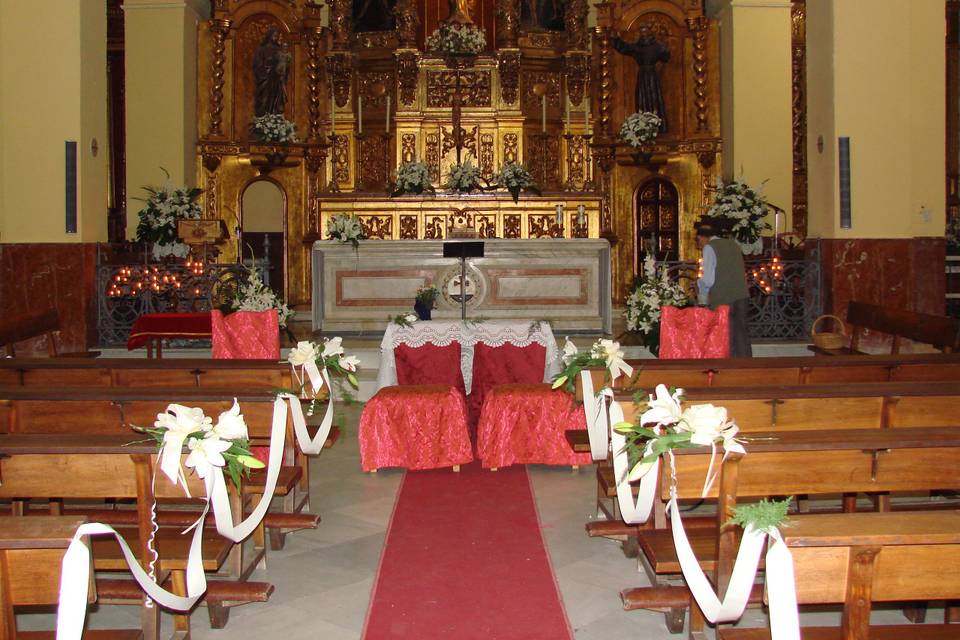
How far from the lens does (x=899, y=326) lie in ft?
32.4

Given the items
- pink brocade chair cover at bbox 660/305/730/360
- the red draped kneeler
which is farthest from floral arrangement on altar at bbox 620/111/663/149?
pink brocade chair cover at bbox 660/305/730/360

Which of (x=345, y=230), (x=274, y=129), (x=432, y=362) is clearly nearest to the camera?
(x=432, y=362)

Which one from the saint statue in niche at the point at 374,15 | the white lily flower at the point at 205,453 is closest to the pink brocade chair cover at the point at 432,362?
the white lily flower at the point at 205,453

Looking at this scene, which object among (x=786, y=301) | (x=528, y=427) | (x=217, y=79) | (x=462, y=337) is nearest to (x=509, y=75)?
(x=217, y=79)

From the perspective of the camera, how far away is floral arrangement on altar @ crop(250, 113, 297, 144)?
16156 mm

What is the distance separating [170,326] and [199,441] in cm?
697

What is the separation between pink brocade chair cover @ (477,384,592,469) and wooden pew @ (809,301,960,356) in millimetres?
3385

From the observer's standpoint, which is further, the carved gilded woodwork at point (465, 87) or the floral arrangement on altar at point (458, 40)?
the carved gilded woodwork at point (465, 87)

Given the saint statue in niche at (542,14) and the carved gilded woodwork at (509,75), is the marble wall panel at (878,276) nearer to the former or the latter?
the carved gilded woodwork at (509,75)

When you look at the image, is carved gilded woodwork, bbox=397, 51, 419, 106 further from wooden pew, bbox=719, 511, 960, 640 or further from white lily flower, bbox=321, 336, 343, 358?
wooden pew, bbox=719, 511, 960, 640

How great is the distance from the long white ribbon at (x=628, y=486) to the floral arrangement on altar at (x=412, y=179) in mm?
9114

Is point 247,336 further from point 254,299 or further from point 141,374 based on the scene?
point 254,299

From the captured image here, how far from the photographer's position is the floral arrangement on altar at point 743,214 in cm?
1377

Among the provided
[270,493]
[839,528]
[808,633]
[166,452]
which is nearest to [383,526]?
[270,493]
